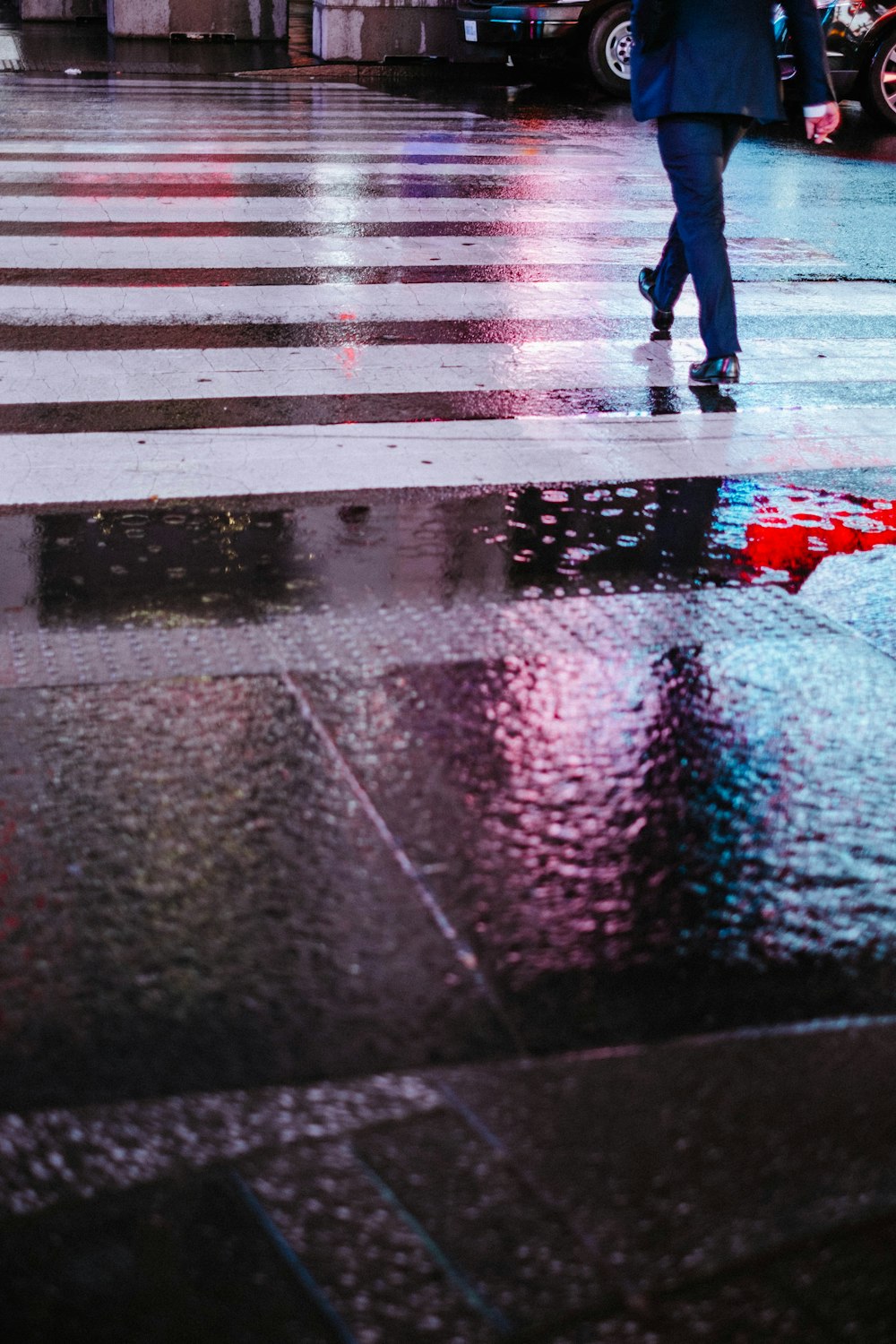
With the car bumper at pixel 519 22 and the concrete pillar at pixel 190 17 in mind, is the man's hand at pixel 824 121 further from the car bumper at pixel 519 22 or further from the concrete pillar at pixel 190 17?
the concrete pillar at pixel 190 17

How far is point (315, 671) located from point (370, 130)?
32.1 ft

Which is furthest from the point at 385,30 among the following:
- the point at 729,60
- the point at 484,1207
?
the point at 484,1207

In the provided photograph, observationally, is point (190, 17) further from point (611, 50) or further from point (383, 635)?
point (383, 635)

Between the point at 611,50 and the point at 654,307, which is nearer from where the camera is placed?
the point at 654,307

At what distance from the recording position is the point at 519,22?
1562 centimetres

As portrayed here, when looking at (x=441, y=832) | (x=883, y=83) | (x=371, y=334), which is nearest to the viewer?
(x=441, y=832)

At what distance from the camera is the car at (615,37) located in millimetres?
13242

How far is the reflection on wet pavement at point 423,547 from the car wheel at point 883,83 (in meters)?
10.3

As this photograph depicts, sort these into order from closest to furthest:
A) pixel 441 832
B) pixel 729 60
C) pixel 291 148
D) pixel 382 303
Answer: pixel 441 832 < pixel 729 60 < pixel 382 303 < pixel 291 148

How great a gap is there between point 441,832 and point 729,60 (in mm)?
3614

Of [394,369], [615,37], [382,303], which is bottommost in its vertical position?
[394,369]

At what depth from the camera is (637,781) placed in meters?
2.92

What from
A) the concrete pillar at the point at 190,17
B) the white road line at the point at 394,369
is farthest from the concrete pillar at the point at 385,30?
the white road line at the point at 394,369

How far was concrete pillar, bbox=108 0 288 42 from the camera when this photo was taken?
2116cm
